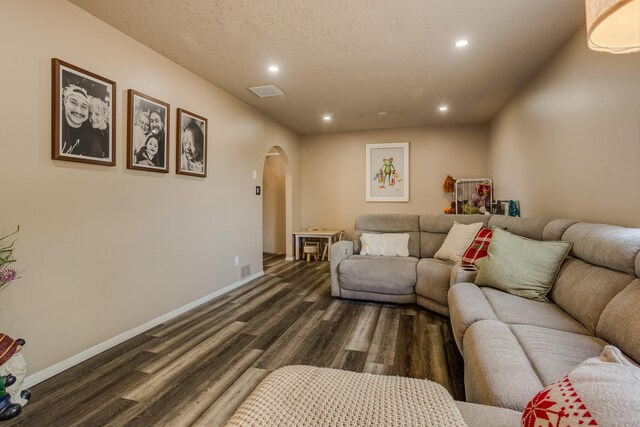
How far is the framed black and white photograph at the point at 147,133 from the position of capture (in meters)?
2.45

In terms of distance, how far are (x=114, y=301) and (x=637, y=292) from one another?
314cm

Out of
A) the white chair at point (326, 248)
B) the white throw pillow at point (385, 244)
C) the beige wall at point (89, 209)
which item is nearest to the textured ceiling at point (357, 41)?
the beige wall at point (89, 209)

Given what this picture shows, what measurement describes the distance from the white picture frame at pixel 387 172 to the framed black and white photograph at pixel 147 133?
3.72 meters

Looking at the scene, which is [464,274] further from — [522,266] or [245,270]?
[245,270]

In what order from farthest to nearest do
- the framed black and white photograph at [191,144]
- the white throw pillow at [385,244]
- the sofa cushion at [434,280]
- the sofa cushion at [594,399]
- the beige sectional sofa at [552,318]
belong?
1. the white throw pillow at [385,244]
2. the framed black and white photograph at [191,144]
3. the sofa cushion at [434,280]
4. the beige sectional sofa at [552,318]
5. the sofa cushion at [594,399]

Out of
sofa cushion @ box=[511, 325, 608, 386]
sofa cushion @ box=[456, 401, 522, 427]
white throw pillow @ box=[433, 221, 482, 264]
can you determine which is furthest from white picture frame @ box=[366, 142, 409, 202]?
sofa cushion @ box=[456, 401, 522, 427]

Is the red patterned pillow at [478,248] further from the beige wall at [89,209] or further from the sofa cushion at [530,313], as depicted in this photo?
the beige wall at [89,209]

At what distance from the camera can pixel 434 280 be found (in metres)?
2.90

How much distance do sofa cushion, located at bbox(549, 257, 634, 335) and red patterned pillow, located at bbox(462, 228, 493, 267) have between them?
784mm

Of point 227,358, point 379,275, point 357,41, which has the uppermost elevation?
point 357,41

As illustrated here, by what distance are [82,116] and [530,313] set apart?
3118 millimetres

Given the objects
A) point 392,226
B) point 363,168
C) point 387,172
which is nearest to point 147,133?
point 392,226

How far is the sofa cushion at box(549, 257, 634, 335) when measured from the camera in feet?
4.77

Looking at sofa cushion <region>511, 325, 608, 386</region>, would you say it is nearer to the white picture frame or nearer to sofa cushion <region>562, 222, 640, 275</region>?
sofa cushion <region>562, 222, 640, 275</region>
